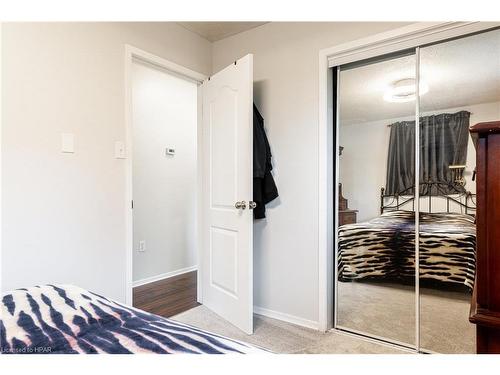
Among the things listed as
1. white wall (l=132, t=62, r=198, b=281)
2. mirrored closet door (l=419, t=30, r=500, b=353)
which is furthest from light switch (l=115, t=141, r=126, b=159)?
mirrored closet door (l=419, t=30, r=500, b=353)

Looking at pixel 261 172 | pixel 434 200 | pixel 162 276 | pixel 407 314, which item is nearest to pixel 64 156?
pixel 261 172

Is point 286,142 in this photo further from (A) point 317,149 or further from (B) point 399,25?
(B) point 399,25

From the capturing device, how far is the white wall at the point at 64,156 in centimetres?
171

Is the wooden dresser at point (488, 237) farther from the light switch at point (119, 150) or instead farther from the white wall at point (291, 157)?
the light switch at point (119, 150)

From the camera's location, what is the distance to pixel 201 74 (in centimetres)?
289

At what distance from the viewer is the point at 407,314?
7.03ft

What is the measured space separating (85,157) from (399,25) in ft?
7.20

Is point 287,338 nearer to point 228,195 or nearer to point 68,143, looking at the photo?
point 228,195

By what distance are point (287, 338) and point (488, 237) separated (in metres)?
1.74

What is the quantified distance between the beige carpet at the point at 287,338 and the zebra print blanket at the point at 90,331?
1315 mm

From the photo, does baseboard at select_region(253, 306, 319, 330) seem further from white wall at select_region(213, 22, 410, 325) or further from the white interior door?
the white interior door

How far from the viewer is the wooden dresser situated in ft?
2.48

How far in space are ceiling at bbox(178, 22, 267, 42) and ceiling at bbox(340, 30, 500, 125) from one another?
0.97m
